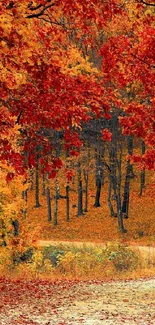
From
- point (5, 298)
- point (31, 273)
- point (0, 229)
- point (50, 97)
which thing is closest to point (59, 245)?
point (0, 229)

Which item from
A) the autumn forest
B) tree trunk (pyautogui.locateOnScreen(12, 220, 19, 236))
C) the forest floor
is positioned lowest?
the forest floor

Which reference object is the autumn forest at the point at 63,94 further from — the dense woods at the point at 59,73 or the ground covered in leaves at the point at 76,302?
the ground covered in leaves at the point at 76,302

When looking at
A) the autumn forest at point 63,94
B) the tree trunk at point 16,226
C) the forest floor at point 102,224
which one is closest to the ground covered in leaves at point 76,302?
the autumn forest at point 63,94

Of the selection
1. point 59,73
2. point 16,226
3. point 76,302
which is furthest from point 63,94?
point 16,226

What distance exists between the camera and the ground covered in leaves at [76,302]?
11.4 m

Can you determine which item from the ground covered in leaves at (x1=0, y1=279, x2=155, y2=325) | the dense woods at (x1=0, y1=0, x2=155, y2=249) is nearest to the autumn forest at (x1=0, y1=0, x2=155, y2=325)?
the dense woods at (x1=0, y1=0, x2=155, y2=249)

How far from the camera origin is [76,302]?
13.5 m

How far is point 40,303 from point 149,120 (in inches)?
204

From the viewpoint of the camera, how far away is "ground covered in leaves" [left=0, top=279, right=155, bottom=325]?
37.5 ft

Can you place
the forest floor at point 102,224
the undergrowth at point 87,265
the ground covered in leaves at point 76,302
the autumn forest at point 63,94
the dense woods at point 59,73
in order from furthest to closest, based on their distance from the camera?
the forest floor at point 102,224, the undergrowth at point 87,265, the ground covered in leaves at point 76,302, the autumn forest at point 63,94, the dense woods at point 59,73

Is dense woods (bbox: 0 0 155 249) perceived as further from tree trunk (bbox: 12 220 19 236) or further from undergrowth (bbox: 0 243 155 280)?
tree trunk (bbox: 12 220 19 236)

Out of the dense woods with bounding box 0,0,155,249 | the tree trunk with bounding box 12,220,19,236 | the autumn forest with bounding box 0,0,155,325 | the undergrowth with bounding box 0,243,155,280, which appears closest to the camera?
the dense woods with bounding box 0,0,155,249

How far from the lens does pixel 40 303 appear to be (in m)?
13.5

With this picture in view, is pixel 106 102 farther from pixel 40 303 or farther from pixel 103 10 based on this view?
pixel 40 303
